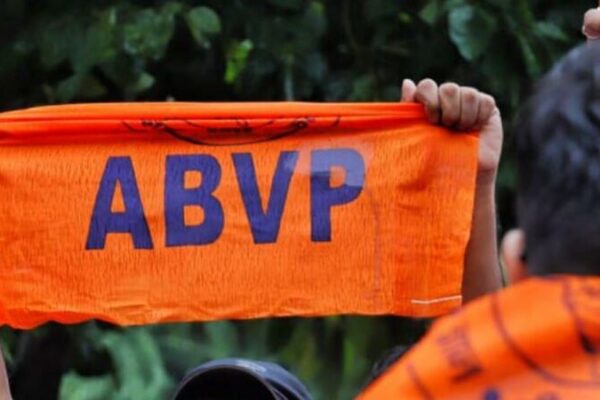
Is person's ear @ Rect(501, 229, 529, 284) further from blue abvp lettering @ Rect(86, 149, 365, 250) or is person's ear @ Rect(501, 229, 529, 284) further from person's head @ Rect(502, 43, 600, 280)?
blue abvp lettering @ Rect(86, 149, 365, 250)

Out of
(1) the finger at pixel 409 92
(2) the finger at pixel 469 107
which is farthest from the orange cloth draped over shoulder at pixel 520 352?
(1) the finger at pixel 409 92

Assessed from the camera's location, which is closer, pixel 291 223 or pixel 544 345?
pixel 544 345

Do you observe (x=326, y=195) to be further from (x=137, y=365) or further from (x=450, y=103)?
(x=137, y=365)

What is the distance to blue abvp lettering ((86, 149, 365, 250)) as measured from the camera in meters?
2.16


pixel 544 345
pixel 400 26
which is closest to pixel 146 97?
pixel 400 26

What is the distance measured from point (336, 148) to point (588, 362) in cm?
136

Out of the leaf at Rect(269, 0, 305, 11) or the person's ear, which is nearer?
the person's ear

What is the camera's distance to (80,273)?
213 cm

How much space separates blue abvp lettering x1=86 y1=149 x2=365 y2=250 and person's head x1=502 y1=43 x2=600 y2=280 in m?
1.29

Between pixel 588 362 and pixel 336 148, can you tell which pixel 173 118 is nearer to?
pixel 336 148

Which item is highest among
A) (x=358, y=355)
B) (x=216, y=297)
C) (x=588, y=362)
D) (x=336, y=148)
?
(x=588, y=362)

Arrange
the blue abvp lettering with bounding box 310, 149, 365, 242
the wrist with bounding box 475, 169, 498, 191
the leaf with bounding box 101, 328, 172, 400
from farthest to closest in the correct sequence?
1. the leaf with bounding box 101, 328, 172, 400
2. the blue abvp lettering with bounding box 310, 149, 365, 242
3. the wrist with bounding box 475, 169, 498, 191

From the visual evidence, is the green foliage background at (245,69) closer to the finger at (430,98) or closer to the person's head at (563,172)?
the finger at (430,98)

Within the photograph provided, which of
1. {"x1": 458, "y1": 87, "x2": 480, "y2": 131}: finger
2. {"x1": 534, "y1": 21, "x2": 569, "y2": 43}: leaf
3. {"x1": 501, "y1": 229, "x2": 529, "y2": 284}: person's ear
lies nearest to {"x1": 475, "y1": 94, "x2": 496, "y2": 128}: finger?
{"x1": 458, "y1": 87, "x2": 480, "y2": 131}: finger
